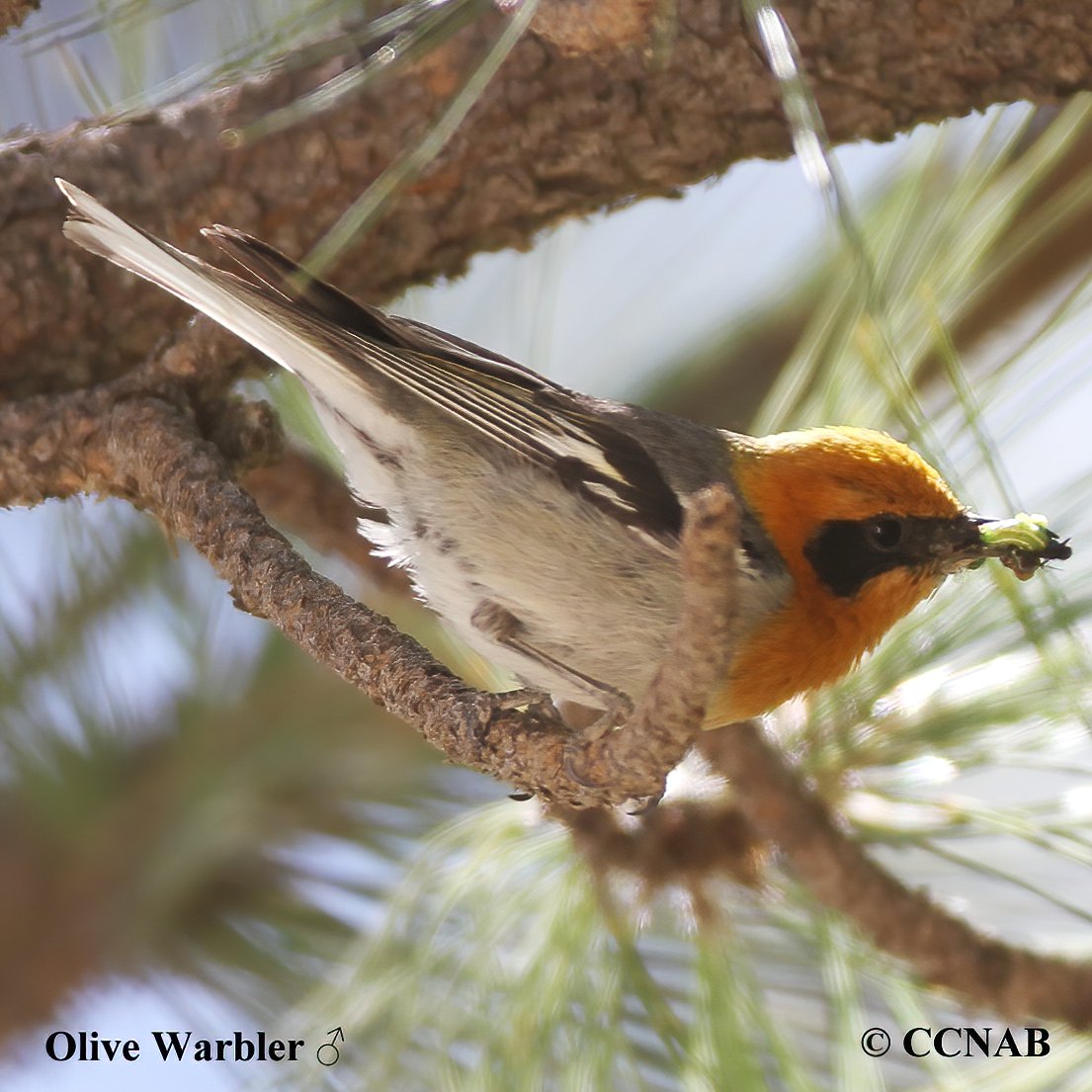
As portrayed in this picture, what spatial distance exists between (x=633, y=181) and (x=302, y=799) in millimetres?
1352

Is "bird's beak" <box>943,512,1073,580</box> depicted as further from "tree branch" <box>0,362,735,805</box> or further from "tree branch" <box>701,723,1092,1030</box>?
"tree branch" <box>0,362,735,805</box>

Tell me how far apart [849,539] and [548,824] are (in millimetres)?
719

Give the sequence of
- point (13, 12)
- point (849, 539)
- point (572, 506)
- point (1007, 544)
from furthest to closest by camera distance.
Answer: point (849, 539) < point (572, 506) < point (1007, 544) < point (13, 12)

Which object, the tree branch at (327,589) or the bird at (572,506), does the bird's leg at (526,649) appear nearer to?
the bird at (572,506)

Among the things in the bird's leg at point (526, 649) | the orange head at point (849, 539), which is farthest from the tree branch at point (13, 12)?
the orange head at point (849, 539)

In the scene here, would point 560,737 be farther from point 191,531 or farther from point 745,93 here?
point 745,93

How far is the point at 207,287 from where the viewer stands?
213 cm

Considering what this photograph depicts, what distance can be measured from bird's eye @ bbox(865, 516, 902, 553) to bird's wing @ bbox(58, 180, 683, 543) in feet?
1.15

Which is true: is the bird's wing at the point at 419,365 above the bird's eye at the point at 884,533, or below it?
below

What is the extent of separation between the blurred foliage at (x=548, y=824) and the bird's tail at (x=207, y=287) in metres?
0.28

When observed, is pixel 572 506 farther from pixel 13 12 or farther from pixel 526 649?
pixel 13 12

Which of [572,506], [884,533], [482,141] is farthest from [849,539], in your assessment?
[482,141]

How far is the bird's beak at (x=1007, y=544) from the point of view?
206 centimetres

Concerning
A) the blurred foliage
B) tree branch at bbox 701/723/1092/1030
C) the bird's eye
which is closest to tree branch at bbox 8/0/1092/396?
the blurred foliage
